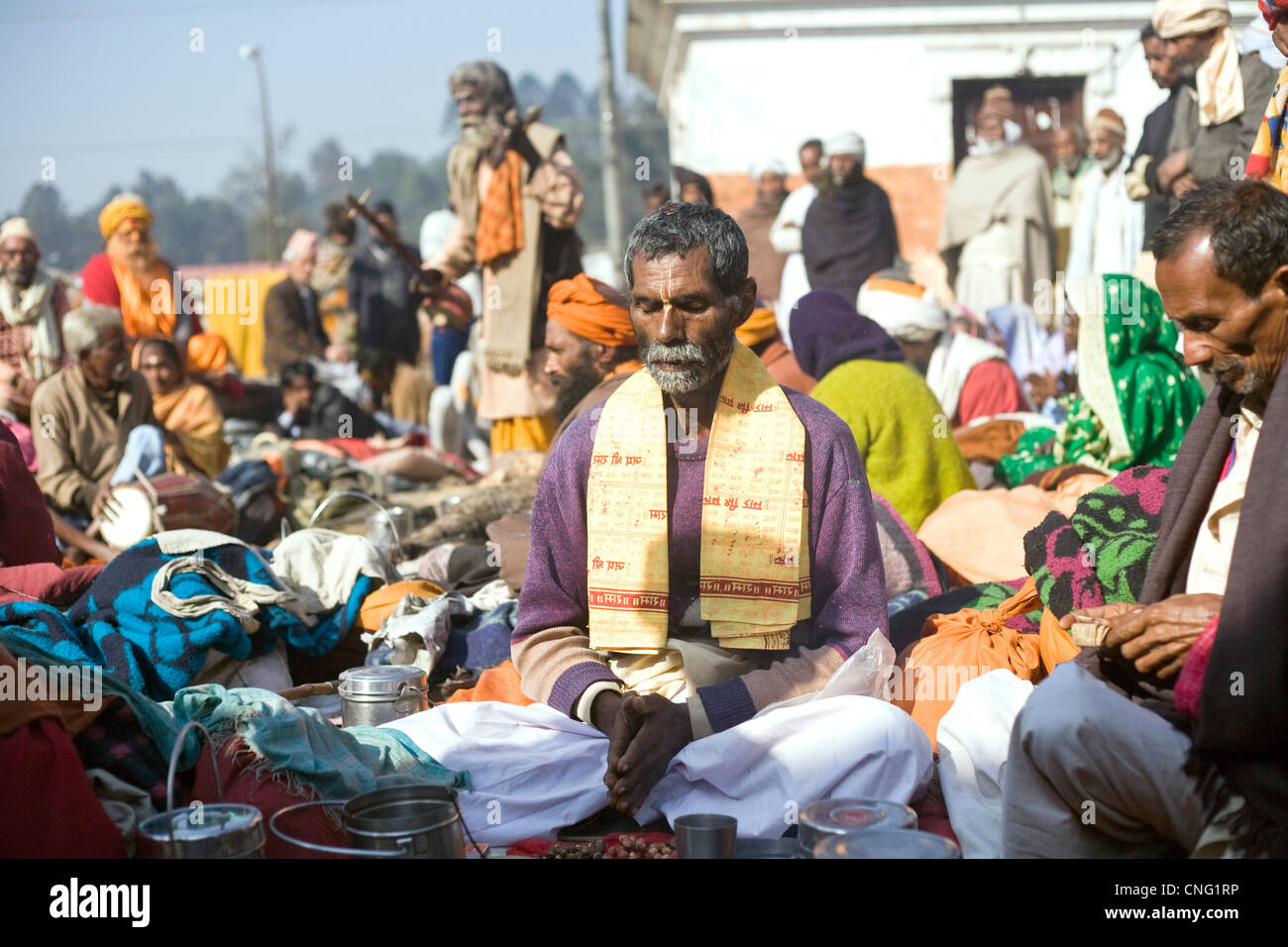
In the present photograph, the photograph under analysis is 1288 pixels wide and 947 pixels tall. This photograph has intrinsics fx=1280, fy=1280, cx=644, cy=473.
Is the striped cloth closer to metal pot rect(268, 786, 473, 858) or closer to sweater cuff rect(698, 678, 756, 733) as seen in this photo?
sweater cuff rect(698, 678, 756, 733)

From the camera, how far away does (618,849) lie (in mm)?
3135

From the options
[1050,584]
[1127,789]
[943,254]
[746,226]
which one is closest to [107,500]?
[1050,584]

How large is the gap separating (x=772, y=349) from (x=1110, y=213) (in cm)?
528

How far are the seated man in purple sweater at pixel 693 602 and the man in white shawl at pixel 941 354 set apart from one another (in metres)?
4.28

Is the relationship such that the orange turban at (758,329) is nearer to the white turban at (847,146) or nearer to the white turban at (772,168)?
the white turban at (847,146)

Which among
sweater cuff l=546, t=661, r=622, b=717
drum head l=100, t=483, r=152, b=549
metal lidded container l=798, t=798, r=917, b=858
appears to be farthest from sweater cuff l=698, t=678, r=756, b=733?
drum head l=100, t=483, r=152, b=549

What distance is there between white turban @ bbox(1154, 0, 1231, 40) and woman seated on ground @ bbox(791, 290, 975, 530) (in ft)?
10.4

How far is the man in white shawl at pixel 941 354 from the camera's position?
25.2 feet

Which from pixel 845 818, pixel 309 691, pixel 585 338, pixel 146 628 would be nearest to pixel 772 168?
pixel 585 338

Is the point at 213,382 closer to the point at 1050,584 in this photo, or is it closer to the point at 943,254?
the point at 943,254

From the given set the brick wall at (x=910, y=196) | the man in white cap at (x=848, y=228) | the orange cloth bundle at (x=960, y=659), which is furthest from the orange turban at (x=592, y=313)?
the brick wall at (x=910, y=196)

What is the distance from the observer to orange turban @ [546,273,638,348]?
18.4 ft

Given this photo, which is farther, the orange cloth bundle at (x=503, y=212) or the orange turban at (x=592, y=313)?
the orange cloth bundle at (x=503, y=212)

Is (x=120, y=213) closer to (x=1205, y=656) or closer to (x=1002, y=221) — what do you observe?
(x=1002, y=221)
